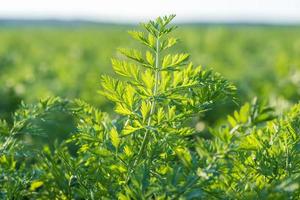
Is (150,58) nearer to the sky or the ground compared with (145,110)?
nearer to the sky

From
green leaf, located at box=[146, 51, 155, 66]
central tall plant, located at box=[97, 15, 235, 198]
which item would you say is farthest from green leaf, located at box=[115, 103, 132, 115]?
green leaf, located at box=[146, 51, 155, 66]

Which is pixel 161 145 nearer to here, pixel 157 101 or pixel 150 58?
pixel 157 101

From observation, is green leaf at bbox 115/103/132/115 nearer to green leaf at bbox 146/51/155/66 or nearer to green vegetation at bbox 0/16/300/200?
green vegetation at bbox 0/16/300/200

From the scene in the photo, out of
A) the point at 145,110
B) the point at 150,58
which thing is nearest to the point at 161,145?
the point at 145,110

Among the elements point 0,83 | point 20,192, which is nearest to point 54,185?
point 20,192

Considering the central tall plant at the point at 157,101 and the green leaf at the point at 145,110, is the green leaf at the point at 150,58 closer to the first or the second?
the central tall plant at the point at 157,101

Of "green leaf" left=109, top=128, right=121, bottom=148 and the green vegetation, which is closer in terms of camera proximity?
the green vegetation

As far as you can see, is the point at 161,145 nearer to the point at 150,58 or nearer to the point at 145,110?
the point at 145,110

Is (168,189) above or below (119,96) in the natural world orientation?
below

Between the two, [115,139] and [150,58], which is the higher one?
[150,58]

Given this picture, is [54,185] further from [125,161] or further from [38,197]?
[125,161]

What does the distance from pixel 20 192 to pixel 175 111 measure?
480mm

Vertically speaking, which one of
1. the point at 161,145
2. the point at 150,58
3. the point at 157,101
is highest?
the point at 150,58

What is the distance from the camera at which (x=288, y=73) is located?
6652mm
